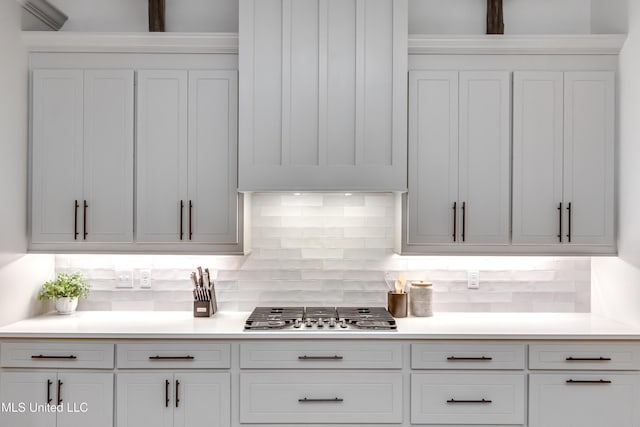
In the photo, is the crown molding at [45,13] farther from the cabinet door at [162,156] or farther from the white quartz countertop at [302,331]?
the white quartz countertop at [302,331]

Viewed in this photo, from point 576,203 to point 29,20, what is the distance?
328 centimetres

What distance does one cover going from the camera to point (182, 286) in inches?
122

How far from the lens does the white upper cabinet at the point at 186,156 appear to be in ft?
9.00

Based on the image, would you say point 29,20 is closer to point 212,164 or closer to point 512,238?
point 212,164

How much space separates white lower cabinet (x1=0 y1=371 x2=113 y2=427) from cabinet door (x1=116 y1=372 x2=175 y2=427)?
0.06 metres

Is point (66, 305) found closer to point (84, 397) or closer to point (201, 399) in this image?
point (84, 397)

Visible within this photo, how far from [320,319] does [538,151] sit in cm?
154

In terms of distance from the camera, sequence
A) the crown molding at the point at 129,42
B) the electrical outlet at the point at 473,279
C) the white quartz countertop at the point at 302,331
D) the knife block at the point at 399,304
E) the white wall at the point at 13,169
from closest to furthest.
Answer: the white quartz countertop at the point at 302,331 → the white wall at the point at 13,169 → the crown molding at the point at 129,42 → the knife block at the point at 399,304 → the electrical outlet at the point at 473,279

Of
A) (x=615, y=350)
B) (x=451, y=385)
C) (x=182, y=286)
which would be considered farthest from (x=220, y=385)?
(x=615, y=350)

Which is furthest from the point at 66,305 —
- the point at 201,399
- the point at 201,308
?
the point at 201,399

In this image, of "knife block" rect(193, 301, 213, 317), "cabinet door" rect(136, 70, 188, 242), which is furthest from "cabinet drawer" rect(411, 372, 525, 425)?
"cabinet door" rect(136, 70, 188, 242)

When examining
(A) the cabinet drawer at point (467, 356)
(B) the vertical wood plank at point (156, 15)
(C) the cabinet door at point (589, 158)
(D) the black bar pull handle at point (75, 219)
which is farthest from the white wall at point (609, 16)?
(D) the black bar pull handle at point (75, 219)

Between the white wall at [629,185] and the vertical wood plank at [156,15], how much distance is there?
2686 millimetres

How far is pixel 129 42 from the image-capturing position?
8.91 ft
